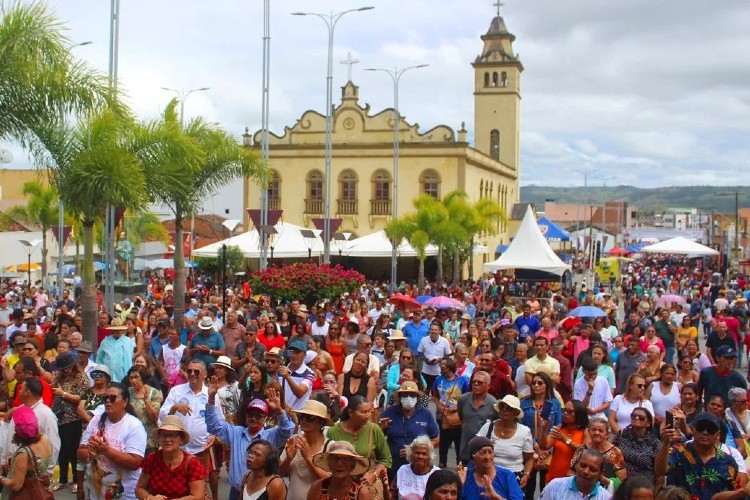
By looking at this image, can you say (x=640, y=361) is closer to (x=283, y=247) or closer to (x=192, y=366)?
(x=192, y=366)

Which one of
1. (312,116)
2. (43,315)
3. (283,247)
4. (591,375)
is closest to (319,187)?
(312,116)

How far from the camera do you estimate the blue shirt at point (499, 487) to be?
701 centimetres

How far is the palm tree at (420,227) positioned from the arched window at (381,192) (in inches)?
506

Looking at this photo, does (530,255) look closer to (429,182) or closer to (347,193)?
(429,182)

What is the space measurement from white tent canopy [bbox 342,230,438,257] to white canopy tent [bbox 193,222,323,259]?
1892mm

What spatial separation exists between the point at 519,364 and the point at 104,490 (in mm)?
6300

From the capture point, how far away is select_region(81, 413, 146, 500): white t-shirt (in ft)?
24.5

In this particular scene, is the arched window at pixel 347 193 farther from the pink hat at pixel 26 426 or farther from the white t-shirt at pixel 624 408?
the pink hat at pixel 26 426

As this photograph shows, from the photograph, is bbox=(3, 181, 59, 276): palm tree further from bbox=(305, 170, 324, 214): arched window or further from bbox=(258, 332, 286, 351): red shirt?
bbox=(258, 332, 286, 351): red shirt

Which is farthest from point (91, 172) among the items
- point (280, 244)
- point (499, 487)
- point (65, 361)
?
point (280, 244)

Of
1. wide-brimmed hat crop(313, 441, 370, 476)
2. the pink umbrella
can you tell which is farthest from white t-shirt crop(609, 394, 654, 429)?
the pink umbrella

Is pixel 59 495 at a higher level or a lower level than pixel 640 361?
lower

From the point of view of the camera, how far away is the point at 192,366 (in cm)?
879

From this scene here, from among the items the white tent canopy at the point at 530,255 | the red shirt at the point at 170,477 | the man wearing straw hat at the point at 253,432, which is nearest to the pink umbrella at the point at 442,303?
the white tent canopy at the point at 530,255
